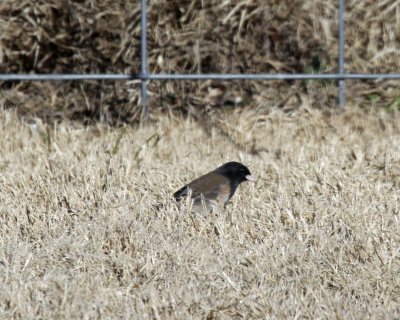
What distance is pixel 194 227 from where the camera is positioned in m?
5.23

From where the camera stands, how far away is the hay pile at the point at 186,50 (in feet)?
28.4

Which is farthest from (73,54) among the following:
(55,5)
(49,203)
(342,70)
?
(49,203)

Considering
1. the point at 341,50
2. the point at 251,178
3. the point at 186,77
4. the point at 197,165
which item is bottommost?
the point at 197,165

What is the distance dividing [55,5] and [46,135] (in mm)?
1612

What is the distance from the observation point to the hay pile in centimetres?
866

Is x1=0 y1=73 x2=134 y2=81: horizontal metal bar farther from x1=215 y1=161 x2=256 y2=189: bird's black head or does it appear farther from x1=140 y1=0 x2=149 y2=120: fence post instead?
x1=215 y1=161 x2=256 y2=189: bird's black head

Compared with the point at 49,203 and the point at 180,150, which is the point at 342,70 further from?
the point at 49,203

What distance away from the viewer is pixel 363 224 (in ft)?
17.0

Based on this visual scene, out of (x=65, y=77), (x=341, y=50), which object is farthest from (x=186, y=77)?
(x=341, y=50)

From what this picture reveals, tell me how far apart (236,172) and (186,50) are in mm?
2763

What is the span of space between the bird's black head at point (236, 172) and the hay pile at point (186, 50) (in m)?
2.34

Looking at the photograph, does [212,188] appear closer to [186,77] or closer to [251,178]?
[251,178]

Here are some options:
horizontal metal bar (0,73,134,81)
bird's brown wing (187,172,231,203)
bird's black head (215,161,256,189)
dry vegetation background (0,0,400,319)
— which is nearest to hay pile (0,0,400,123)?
dry vegetation background (0,0,400,319)

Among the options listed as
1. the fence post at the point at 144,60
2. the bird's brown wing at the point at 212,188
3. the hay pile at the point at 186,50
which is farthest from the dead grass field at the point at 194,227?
the hay pile at the point at 186,50
